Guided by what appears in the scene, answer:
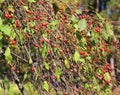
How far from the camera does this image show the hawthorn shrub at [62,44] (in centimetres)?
225

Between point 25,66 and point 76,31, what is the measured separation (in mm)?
1272

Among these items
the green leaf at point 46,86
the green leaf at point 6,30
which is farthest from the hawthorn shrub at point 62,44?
the green leaf at point 6,30

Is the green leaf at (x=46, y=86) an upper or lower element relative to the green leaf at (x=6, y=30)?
lower

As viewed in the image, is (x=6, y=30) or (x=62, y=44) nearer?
(x=6, y=30)

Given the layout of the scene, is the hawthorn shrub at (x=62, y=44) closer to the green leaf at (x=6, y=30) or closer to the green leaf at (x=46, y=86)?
the green leaf at (x=46, y=86)

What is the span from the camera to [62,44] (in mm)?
2330

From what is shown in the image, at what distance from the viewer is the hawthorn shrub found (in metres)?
2.25

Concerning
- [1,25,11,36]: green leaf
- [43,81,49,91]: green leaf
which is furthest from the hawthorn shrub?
[1,25,11,36]: green leaf

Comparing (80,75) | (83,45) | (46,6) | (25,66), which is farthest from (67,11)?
(25,66)

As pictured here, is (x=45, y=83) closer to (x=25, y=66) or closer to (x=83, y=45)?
(x=83, y=45)

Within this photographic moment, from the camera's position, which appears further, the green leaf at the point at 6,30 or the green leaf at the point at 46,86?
the green leaf at the point at 46,86

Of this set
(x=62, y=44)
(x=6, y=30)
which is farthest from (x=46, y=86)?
(x=6, y=30)

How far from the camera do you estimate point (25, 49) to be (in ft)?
7.89

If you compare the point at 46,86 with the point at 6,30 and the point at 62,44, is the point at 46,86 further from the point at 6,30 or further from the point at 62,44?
the point at 6,30
